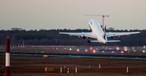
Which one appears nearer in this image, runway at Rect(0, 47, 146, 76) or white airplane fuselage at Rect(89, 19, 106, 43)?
runway at Rect(0, 47, 146, 76)

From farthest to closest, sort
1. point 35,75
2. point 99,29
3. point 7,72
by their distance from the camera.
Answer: point 99,29 → point 35,75 → point 7,72

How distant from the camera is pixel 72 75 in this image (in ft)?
146

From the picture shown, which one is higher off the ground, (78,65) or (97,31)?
(97,31)

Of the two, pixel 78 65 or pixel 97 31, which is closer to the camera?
pixel 78 65

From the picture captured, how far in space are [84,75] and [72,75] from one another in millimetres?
1175

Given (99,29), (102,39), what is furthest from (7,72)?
(99,29)

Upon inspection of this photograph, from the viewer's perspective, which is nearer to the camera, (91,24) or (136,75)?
(136,75)

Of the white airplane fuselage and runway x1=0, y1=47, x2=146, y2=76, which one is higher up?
the white airplane fuselage

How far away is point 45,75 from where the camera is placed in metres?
44.8

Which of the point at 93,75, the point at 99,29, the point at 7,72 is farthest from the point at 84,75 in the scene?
the point at 99,29

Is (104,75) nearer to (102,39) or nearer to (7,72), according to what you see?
(7,72)

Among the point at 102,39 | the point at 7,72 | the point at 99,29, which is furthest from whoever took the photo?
the point at 99,29

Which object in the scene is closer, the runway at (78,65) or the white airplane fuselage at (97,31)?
the runway at (78,65)

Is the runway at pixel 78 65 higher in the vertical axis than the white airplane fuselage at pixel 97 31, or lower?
lower
